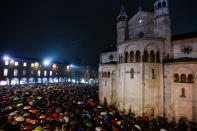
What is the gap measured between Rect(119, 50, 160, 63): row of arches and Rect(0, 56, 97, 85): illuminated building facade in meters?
48.9

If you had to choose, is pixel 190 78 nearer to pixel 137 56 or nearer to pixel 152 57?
pixel 152 57

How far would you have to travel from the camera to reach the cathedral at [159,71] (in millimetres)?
16734

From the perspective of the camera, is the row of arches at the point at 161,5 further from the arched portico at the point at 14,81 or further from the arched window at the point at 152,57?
the arched portico at the point at 14,81

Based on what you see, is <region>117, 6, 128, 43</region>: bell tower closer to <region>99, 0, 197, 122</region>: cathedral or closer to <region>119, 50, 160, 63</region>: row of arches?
<region>99, 0, 197, 122</region>: cathedral

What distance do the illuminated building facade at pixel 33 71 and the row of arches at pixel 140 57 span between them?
161 ft

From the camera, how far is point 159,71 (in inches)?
770

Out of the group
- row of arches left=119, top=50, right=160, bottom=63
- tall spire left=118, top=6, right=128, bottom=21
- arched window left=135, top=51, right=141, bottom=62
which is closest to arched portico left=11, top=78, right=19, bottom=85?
row of arches left=119, top=50, right=160, bottom=63

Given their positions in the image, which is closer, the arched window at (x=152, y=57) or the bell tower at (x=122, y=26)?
the arched window at (x=152, y=57)

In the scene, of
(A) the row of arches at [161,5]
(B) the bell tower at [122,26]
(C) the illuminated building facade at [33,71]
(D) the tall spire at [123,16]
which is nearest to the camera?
(A) the row of arches at [161,5]

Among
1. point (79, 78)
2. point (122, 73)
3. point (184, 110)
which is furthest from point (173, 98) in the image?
point (79, 78)

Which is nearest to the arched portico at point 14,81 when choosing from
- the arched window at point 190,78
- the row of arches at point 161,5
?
the row of arches at point 161,5

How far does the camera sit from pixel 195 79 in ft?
52.0

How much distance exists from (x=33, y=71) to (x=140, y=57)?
52.7 meters

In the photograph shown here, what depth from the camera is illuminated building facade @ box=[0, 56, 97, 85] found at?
45612mm
